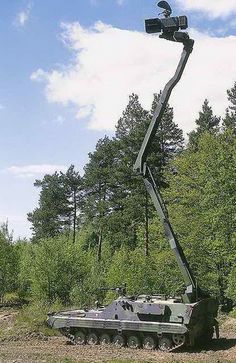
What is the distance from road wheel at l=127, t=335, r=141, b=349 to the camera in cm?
1867

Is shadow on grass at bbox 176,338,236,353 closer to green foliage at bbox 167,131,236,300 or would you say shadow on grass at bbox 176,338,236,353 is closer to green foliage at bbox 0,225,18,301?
green foliage at bbox 167,131,236,300

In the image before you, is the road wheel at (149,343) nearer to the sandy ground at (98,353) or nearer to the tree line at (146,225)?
the sandy ground at (98,353)

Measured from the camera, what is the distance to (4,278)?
131 feet

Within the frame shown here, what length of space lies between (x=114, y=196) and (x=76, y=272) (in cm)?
1360

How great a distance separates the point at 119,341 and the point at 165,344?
1881 millimetres

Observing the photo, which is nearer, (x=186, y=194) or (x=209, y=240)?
(x=209, y=240)

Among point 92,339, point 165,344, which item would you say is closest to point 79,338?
point 92,339

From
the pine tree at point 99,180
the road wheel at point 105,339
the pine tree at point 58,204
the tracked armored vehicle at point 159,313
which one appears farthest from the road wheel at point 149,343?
the pine tree at point 58,204

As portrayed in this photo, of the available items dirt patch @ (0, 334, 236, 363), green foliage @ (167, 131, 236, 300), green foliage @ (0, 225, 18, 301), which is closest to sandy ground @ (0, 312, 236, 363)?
dirt patch @ (0, 334, 236, 363)

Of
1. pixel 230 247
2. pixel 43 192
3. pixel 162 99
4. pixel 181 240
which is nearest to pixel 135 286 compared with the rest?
pixel 181 240

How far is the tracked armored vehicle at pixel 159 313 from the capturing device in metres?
17.8

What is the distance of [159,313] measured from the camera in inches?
718

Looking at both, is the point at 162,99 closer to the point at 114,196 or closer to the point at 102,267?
the point at 102,267

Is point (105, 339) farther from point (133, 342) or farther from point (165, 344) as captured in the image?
point (165, 344)
